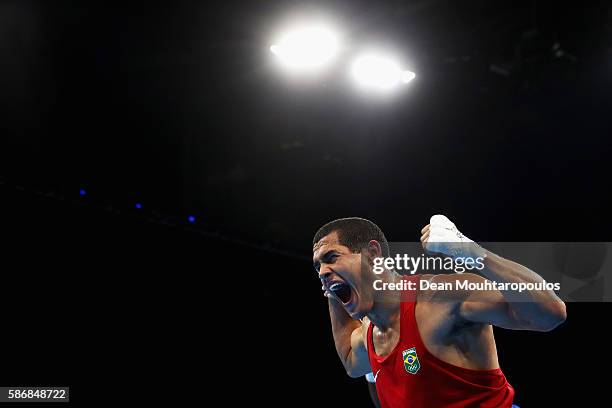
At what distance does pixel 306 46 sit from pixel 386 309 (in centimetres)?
316

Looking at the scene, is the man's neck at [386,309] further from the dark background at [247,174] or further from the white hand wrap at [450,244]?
the dark background at [247,174]

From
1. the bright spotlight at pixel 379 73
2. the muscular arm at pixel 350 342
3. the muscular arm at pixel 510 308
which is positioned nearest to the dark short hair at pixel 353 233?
the muscular arm at pixel 350 342

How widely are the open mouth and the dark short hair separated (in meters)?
0.16

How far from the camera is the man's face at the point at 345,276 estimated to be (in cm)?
263

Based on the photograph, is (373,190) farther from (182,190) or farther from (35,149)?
(35,149)

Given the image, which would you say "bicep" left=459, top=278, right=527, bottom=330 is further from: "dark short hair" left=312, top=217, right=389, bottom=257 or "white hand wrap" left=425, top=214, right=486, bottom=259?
"dark short hair" left=312, top=217, right=389, bottom=257

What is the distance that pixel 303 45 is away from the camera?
17.0 ft

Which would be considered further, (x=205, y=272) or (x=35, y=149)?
(x=205, y=272)

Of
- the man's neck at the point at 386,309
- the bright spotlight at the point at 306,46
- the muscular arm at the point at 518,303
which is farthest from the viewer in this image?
the bright spotlight at the point at 306,46

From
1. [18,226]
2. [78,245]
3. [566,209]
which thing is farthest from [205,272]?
[566,209]

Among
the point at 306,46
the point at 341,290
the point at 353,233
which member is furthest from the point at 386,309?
the point at 306,46

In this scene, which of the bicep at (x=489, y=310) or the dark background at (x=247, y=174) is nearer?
the bicep at (x=489, y=310)

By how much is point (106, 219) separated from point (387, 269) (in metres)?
2.94

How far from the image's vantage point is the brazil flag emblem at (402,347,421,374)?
7.72ft
